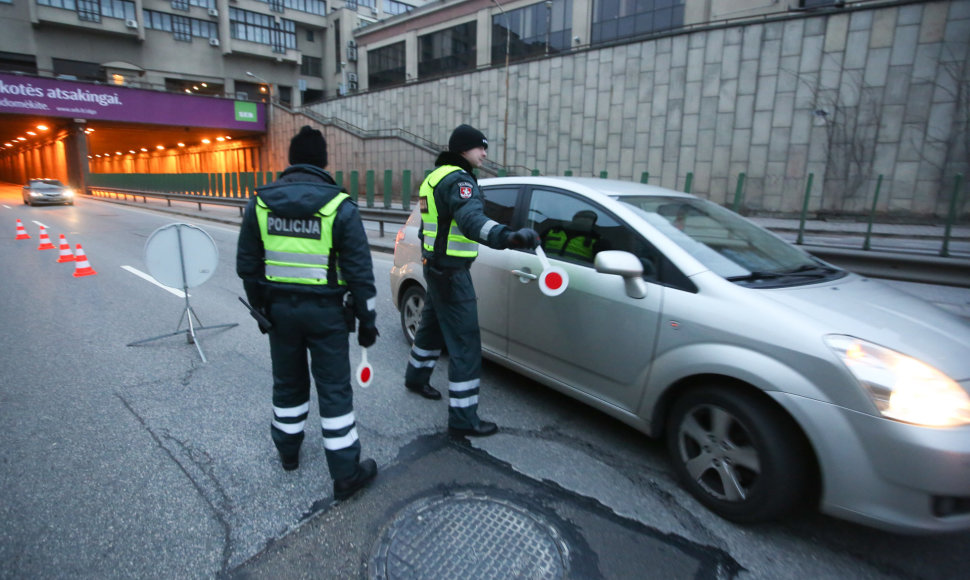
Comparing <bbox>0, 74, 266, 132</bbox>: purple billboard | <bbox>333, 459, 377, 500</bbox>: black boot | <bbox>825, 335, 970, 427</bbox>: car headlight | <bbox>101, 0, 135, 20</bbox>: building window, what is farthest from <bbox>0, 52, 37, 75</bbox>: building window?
<bbox>825, 335, 970, 427</bbox>: car headlight

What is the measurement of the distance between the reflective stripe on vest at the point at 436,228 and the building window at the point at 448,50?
39.1 m

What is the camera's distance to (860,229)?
15266 millimetres

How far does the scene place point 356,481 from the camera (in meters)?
2.68

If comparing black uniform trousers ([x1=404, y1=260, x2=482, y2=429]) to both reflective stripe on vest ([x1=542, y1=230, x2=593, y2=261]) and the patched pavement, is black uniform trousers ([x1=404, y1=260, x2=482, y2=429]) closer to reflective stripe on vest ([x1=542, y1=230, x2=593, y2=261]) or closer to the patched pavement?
the patched pavement

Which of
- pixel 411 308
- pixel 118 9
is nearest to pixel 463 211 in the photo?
pixel 411 308

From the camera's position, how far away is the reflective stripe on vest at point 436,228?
320 centimetres

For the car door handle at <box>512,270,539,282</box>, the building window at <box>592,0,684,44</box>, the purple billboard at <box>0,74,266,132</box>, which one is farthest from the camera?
the purple billboard at <box>0,74,266,132</box>

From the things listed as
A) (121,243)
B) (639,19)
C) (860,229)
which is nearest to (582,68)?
(639,19)

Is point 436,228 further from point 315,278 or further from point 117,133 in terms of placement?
point 117,133

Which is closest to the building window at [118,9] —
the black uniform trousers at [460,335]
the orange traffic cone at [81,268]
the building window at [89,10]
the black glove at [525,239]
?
the building window at [89,10]

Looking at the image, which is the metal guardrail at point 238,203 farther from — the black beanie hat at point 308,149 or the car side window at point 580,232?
the black beanie hat at point 308,149

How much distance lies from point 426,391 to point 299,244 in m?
1.76

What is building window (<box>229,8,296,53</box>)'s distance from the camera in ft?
178

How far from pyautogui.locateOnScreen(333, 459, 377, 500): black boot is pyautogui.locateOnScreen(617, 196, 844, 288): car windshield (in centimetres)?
210
